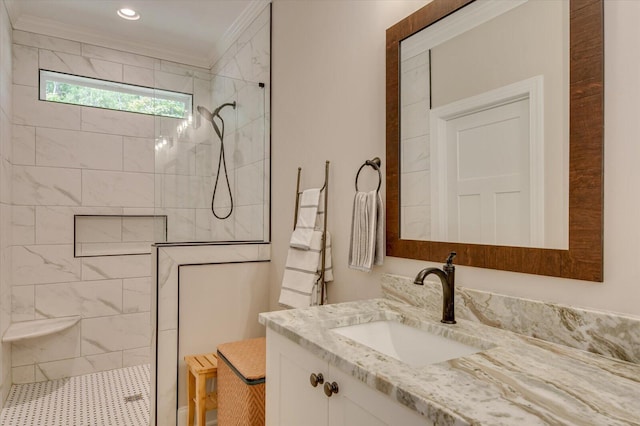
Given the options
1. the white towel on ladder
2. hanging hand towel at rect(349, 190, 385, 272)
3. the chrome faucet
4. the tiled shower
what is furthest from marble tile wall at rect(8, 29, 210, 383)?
the chrome faucet

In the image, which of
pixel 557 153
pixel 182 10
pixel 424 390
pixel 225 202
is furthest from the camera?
pixel 182 10

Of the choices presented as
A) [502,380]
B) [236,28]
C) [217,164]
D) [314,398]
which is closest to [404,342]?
[314,398]

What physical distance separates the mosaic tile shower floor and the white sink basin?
6.02 ft

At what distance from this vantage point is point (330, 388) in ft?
3.28

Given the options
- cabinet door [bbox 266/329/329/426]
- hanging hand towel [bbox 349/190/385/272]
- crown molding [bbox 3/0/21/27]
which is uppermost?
crown molding [bbox 3/0/21/27]

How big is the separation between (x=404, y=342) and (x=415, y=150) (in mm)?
712

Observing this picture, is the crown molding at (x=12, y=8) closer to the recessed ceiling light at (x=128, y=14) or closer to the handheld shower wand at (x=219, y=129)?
the recessed ceiling light at (x=128, y=14)

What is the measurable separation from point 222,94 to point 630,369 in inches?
103

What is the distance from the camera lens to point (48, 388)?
2951 mm

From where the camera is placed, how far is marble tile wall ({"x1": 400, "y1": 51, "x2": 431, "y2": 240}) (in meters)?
1.50

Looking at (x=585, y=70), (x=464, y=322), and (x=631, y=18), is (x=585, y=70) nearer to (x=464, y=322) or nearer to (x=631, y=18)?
(x=631, y=18)

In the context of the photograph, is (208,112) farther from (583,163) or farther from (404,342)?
(583,163)

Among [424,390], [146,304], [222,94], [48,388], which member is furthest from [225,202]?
[424,390]

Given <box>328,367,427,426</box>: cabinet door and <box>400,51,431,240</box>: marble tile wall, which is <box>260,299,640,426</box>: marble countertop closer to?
<box>328,367,427,426</box>: cabinet door
